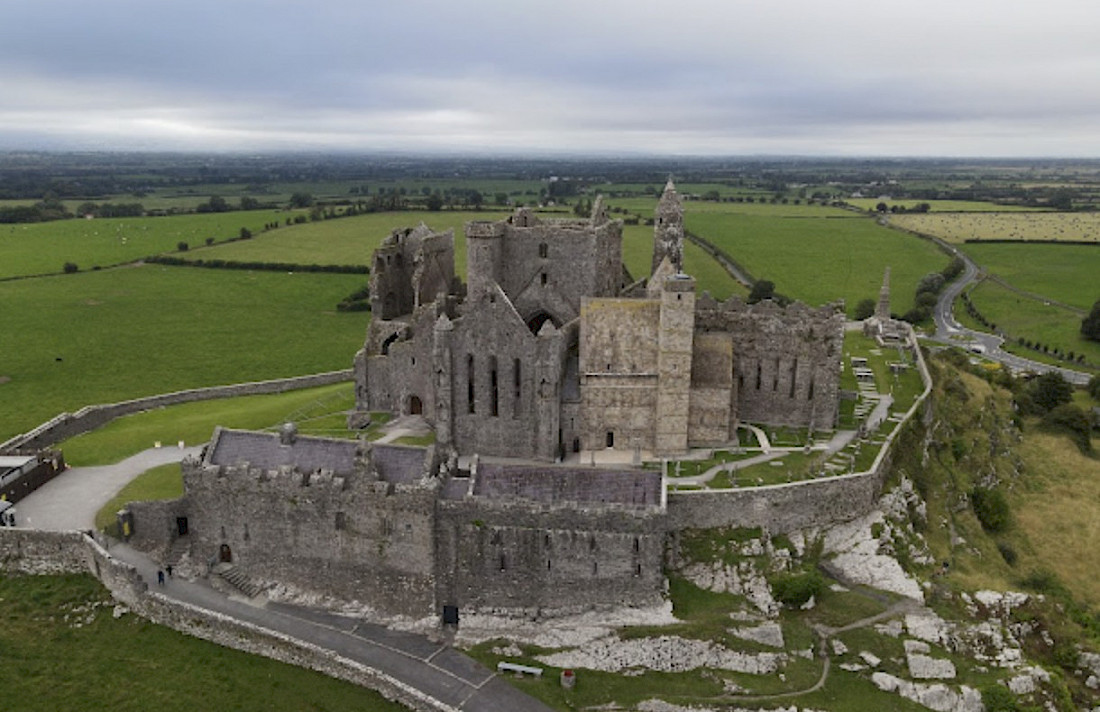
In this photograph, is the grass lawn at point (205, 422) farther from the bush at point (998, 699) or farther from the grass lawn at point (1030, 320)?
the grass lawn at point (1030, 320)

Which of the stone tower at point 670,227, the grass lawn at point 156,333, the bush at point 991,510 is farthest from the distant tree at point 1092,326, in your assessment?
the grass lawn at point 156,333

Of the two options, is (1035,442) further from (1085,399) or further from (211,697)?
(211,697)

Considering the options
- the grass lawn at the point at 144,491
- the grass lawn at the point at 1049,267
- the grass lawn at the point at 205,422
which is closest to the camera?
the grass lawn at the point at 144,491

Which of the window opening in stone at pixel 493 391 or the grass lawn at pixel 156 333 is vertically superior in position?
the window opening in stone at pixel 493 391

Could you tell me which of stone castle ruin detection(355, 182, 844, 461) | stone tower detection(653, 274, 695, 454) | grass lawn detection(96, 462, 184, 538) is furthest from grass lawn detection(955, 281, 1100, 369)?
grass lawn detection(96, 462, 184, 538)

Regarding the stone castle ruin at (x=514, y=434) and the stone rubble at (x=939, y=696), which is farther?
the stone castle ruin at (x=514, y=434)

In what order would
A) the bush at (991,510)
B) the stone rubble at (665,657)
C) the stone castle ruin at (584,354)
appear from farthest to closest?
1. the bush at (991,510)
2. the stone castle ruin at (584,354)
3. the stone rubble at (665,657)

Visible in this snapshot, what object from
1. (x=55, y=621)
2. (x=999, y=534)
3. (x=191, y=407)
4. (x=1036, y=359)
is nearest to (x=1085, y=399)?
(x=1036, y=359)

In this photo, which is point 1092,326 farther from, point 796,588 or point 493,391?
point 493,391
